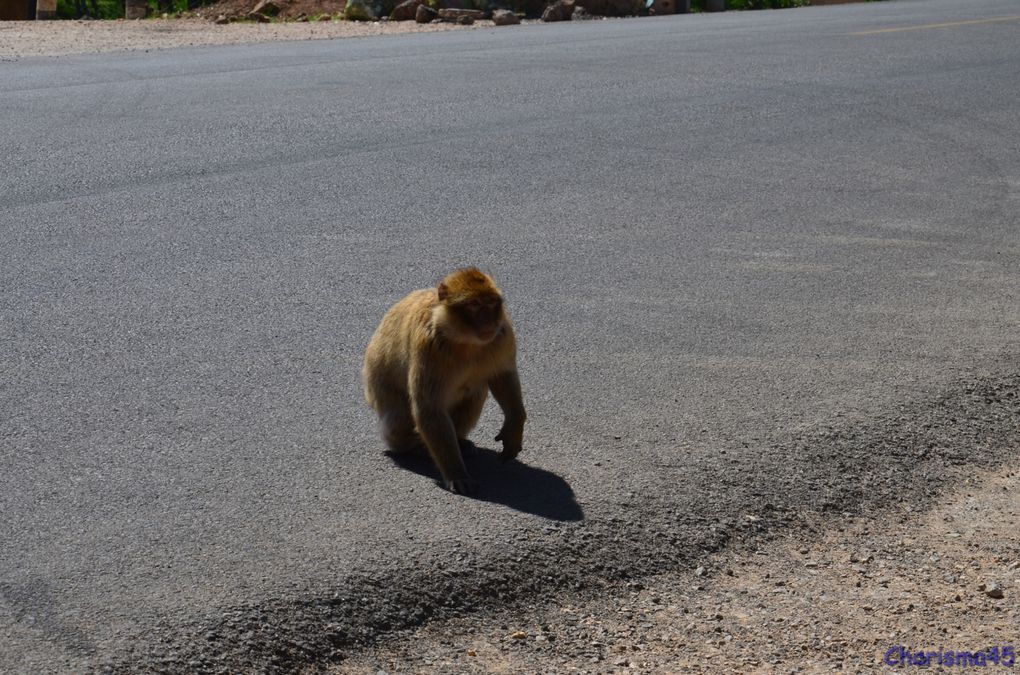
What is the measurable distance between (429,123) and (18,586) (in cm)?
800

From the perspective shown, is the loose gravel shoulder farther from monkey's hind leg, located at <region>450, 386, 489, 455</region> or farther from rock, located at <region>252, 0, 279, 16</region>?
monkey's hind leg, located at <region>450, 386, 489, 455</region>

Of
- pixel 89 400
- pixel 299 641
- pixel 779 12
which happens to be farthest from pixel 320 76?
pixel 779 12

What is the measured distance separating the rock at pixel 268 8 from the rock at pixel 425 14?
3.42 meters

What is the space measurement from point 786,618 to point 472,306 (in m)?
1.44

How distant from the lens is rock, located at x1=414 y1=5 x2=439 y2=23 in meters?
22.3

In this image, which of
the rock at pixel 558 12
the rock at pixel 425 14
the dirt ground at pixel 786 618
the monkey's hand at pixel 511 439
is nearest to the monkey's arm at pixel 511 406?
the monkey's hand at pixel 511 439

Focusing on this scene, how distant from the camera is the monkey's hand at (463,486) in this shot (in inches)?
181

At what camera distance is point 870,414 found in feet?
17.8

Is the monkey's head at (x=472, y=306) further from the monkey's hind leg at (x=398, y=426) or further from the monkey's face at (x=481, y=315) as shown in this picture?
the monkey's hind leg at (x=398, y=426)

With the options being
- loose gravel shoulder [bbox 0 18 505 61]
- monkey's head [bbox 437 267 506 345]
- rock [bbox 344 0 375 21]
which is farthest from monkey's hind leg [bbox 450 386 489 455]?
rock [bbox 344 0 375 21]

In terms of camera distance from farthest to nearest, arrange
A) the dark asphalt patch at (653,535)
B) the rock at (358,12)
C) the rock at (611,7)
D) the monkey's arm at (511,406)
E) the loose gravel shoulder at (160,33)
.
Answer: the rock at (611,7) → the rock at (358,12) → the loose gravel shoulder at (160,33) → the monkey's arm at (511,406) → the dark asphalt patch at (653,535)

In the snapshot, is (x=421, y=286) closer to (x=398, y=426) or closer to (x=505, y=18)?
(x=398, y=426)

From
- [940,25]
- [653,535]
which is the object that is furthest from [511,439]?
[940,25]

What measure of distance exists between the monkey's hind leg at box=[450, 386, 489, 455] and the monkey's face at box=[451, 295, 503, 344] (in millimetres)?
383
